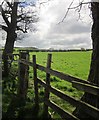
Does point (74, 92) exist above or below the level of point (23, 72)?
below

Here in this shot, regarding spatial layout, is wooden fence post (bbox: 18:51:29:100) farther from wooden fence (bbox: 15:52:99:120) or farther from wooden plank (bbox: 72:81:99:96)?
wooden plank (bbox: 72:81:99:96)

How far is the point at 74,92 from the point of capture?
1352 centimetres

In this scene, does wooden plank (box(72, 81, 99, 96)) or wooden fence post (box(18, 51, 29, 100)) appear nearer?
wooden plank (box(72, 81, 99, 96))

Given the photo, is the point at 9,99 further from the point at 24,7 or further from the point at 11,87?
the point at 24,7

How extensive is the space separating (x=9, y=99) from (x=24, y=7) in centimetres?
1667

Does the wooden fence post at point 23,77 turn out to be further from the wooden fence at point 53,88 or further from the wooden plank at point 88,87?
the wooden plank at point 88,87

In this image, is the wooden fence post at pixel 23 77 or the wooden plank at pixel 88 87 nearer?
the wooden plank at pixel 88 87

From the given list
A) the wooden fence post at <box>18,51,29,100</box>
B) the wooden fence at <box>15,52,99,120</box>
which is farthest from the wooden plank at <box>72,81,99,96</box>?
the wooden fence post at <box>18,51,29,100</box>

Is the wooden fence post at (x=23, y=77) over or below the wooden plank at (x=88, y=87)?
below

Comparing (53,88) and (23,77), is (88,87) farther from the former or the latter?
(23,77)

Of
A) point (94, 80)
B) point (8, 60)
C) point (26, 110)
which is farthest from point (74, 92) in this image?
point (8, 60)

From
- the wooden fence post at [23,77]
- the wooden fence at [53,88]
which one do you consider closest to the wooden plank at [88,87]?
the wooden fence at [53,88]

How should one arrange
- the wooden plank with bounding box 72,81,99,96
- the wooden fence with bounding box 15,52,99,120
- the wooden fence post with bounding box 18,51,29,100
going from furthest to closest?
the wooden fence post with bounding box 18,51,29,100 < the wooden fence with bounding box 15,52,99,120 < the wooden plank with bounding box 72,81,99,96

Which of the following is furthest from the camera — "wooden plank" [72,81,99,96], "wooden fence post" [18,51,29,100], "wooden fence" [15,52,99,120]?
"wooden fence post" [18,51,29,100]
